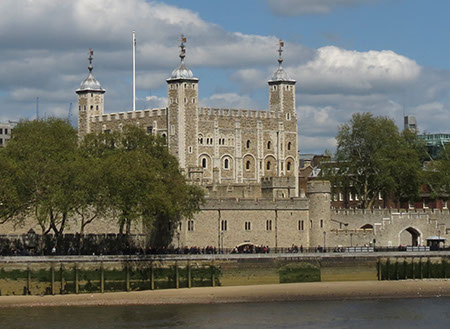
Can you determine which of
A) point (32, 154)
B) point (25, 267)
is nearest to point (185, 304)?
point (25, 267)

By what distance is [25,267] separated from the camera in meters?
90.1

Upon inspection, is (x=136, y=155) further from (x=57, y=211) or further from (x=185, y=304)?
(x=185, y=304)

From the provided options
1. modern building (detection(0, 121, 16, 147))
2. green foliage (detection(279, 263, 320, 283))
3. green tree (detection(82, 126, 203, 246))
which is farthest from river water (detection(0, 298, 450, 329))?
modern building (detection(0, 121, 16, 147))

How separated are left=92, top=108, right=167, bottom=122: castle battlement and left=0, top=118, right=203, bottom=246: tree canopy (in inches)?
902

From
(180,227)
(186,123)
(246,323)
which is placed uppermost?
(186,123)

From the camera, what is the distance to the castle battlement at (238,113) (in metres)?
129

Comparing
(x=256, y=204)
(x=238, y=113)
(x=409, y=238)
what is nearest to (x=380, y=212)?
(x=409, y=238)

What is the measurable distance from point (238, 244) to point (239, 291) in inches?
536

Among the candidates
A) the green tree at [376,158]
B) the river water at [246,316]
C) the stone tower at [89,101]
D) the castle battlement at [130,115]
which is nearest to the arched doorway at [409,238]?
the green tree at [376,158]

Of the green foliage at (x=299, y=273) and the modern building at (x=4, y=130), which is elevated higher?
the modern building at (x=4, y=130)

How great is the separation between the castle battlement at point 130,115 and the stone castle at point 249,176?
3.9 inches

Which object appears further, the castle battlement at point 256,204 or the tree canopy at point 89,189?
the castle battlement at point 256,204

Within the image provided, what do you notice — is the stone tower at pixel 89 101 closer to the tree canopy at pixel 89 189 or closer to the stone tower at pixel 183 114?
the stone tower at pixel 183 114

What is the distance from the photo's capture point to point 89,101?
135 m
